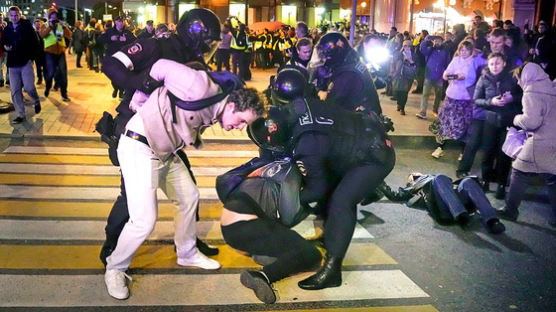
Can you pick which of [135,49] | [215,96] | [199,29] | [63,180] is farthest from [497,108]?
[63,180]

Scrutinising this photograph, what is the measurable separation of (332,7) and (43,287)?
45.9 m

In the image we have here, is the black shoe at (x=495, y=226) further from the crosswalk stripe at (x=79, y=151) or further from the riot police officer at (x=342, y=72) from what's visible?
the crosswalk stripe at (x=79, y=151)

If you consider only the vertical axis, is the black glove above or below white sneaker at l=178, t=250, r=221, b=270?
above

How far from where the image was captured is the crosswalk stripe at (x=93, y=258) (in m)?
4.57

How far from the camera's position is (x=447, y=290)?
4.45 meters

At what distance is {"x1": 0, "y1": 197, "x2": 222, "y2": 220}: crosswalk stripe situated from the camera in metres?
5.77

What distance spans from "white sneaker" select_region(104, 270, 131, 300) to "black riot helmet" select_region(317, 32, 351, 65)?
2.62m

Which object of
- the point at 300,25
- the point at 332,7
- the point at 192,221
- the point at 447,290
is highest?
the point at 332,7

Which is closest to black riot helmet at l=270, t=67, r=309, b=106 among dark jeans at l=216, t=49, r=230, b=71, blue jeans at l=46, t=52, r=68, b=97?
blue jeans at l=46, t=52, r=68, b=97

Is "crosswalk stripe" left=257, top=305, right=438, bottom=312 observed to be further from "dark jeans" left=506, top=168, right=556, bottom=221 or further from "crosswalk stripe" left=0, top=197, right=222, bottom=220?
"dark jeans" left=506, top=168, right=556, bottom=221

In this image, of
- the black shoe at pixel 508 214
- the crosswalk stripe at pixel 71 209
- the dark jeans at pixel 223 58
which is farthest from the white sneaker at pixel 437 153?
the dark jeans at pixel 223 58

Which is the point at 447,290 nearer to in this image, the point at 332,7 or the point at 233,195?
the point at 233,195

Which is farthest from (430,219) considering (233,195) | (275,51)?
(275,51)

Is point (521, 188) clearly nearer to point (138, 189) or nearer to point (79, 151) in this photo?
point (138, 189)
